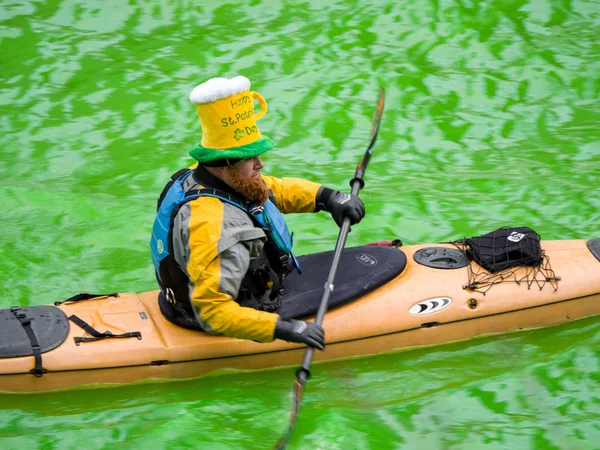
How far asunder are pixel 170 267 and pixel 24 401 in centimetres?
83

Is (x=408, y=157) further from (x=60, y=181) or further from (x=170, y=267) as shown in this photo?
(x=170, y=267)

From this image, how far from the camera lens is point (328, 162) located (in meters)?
6.38

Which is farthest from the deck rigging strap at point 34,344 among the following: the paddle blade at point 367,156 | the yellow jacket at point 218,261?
the paddle blade at point 367,156

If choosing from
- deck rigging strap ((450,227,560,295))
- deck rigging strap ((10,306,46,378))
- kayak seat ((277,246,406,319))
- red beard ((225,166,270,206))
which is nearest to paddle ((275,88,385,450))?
kayak seat ((277,246,406,319))

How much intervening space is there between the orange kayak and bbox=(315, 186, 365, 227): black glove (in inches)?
7.2

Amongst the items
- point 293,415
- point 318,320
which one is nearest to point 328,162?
point 318,320

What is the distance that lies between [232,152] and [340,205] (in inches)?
30.0

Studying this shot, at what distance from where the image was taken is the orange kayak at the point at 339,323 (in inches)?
145

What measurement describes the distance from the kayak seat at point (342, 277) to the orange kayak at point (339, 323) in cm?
1

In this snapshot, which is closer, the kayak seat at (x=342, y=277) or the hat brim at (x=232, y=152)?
the hat brim at (x=232, y=152)

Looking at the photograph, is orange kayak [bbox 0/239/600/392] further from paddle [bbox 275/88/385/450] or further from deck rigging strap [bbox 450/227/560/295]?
paddle [bbox 275/88/385/450]

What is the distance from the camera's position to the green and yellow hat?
137 inches

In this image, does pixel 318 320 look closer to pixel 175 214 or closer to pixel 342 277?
pixel 342 277

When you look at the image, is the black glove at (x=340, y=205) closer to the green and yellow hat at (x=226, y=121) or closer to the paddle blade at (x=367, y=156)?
the paddle blade at (x=367, y=156)
